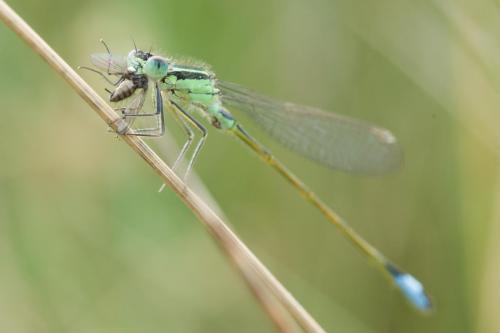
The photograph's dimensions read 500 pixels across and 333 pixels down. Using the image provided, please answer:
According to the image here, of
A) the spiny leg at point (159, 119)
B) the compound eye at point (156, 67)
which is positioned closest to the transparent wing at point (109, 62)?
the compound eye at point (156, 67)

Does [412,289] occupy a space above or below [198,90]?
below

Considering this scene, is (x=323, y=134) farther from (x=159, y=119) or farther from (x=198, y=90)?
(x=159, y=119)

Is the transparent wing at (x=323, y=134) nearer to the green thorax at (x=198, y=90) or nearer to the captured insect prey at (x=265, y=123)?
the captured insect prey at (x=265, y=123)

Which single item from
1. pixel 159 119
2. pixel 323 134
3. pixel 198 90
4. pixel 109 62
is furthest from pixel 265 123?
pixel 109 62

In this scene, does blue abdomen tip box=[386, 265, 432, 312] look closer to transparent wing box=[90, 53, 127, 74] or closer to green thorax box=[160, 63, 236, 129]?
green thorax box=[160, 63, 236, 129]

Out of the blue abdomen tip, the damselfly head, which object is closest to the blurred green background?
the blue abdomen tip

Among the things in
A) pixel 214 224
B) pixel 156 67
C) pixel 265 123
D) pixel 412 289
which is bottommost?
pixel 412 289

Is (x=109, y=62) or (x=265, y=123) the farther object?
(x=265, y=123)
